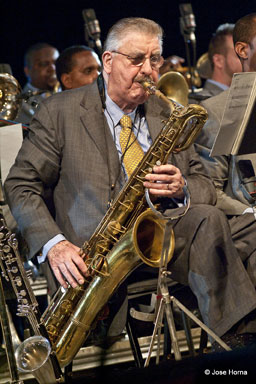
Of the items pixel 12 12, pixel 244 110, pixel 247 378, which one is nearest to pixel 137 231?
pixel 244 110

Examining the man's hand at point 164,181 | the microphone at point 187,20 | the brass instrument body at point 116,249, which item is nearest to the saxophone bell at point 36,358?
the brass instrument body at point 116,249

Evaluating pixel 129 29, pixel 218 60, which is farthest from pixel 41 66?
pixel 129 29

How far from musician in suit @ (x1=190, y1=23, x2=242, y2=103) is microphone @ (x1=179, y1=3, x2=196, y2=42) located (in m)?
0.36

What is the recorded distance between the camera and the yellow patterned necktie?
2.91m

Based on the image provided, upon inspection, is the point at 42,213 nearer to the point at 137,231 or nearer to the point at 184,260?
the point at 137,231

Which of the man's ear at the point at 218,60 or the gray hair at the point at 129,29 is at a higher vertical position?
the gray hair at the point at 129,29

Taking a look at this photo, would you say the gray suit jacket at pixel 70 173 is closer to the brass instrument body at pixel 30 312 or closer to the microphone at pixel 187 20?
the brass instrument body at pixel 30 312

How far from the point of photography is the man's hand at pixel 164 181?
8.33ft

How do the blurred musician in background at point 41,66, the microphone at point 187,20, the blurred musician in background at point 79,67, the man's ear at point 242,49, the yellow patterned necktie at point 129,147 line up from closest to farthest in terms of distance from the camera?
the yellow patterned necktie at point 129,147, the man's ear at point 242,49, the blurred musician in background at point 79,67, the microphone at point 187,20, the blurred musician in background at point 41,66

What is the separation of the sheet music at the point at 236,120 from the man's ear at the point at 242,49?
A: 97 cm

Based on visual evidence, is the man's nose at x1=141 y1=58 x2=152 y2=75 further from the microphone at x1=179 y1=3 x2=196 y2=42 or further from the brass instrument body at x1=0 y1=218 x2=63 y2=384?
the microphone at x1=179 y1=3 x2=196 y2=42

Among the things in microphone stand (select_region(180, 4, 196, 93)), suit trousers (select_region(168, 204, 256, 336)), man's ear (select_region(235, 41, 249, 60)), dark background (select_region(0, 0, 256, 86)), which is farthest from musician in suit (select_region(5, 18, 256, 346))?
dark background (select_region(0, 0, 256, 86))

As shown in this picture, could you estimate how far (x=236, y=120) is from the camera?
2398 millimetres

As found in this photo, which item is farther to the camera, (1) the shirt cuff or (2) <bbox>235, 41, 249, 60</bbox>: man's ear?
(2) <bbox>235, 41, 249, 60</bbox>: man's ear
